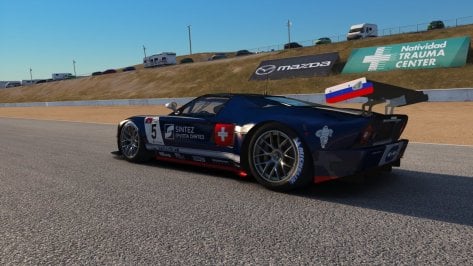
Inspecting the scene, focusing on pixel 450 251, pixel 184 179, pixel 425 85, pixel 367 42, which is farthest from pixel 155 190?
pixel 367 42

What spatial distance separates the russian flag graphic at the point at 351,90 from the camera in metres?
4.71

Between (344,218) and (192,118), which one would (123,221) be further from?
(192,118)

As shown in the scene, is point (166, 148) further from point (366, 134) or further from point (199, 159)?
point (366, 134)

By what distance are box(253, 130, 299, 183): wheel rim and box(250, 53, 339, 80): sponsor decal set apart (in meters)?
28.6

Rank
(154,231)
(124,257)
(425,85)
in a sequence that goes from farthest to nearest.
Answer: (425,85) → (154,231) → (124,257)

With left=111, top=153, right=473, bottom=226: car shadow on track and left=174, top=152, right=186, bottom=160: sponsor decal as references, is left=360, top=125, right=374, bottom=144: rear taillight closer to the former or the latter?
left=111, top=153, right=473, bottom=226: car shadow on track

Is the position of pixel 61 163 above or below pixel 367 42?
below

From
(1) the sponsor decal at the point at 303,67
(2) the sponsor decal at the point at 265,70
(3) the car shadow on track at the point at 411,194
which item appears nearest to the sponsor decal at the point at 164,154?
(3) the car shadow on track at the point at 411,194

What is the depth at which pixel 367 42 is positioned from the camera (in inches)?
1631

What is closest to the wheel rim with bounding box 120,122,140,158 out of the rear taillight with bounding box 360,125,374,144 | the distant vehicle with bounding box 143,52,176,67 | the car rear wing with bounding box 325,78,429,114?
the car rear wing with bounding box 325,78,429,114

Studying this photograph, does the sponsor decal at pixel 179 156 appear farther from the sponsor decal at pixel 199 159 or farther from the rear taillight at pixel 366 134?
the rear taillight at pixel 366 134

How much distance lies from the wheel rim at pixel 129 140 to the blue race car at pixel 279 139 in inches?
25.1

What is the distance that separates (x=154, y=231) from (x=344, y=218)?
1.70 metres

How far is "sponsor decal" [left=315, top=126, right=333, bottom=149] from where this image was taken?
4.70 meters
